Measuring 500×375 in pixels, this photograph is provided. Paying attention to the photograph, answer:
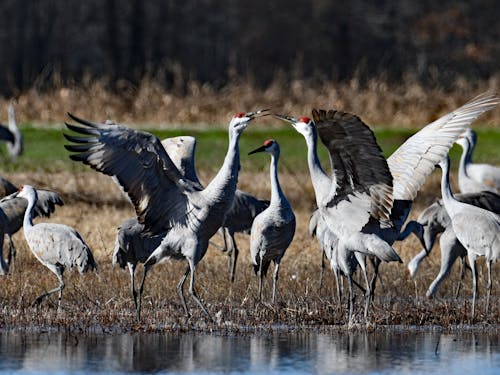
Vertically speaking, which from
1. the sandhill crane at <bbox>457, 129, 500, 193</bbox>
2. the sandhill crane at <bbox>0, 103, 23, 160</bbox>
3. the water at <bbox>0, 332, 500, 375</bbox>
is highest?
the sandhill crane at <bbox>0, 103, 23, 160</bbox>

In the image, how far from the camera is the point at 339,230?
31.7 feet

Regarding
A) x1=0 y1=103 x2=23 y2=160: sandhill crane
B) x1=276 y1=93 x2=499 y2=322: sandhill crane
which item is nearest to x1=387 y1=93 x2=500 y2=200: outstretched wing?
x1=276 y1=93 x2=499 y2=322: sandhill crane

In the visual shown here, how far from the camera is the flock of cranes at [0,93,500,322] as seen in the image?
900cm

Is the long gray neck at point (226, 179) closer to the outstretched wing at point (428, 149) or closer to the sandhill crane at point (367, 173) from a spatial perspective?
the sandhill crane at point (367, 173)

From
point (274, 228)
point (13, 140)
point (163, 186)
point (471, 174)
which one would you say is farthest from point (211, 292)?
point (13, 140)

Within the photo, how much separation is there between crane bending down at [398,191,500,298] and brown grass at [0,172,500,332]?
0.18 m

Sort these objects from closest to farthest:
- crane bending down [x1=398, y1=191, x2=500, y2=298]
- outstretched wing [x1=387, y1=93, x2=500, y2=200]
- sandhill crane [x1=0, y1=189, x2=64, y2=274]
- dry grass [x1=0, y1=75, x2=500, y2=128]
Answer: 1. outstretched wing [x1=387, y1=93, x2=500, y2=200]
2. crane bending down [x1=398, y1=191, x2=500, y2=298]
3. sandhill crane [x1=0, y1=189, x2=64, y2=274]
4. dry grass [x1=0, y1=75, x2=500, y2=128]

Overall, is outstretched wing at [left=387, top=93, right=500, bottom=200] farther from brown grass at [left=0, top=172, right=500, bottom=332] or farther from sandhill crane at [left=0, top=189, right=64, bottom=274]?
sandhill crane at [left=0, top=189, right=64, bottom=274]

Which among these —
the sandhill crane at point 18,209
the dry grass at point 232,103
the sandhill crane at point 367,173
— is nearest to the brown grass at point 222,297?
the sandhill crane at point 18,209

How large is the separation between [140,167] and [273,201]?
4.44ft

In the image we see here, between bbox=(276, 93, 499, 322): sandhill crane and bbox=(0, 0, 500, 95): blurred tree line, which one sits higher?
bbox=(0, 0, 500, 95): blurred tree line

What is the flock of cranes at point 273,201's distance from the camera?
29.5ft

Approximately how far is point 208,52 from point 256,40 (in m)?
2.82

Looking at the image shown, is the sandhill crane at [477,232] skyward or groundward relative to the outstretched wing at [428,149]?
groundward
